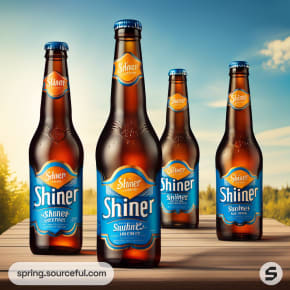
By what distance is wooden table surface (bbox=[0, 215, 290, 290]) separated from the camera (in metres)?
1.06

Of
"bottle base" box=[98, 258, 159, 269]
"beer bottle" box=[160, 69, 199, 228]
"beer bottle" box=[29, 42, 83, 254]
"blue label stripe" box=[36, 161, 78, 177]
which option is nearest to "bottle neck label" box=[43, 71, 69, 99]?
"beer bottle" box=[29, 42, 83, 254]

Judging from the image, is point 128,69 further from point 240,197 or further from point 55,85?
point 240,197

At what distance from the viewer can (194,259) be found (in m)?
1.31

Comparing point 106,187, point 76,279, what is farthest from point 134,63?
point 76,279

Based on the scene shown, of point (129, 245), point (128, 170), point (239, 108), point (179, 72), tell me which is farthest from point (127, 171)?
point (179, 72)

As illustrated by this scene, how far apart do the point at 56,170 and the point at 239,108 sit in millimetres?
699

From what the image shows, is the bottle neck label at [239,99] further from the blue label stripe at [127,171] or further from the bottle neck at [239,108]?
the blue label stripe at [127,171]

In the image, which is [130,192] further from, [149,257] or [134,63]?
[134,63]

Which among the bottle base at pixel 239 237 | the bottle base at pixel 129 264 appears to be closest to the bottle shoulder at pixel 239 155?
the bottle base at pixel 239 237

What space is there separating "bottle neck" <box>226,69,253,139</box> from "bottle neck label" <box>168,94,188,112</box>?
31 cm

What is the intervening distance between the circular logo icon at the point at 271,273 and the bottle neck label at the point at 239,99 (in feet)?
2.01

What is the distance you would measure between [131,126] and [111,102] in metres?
0.09

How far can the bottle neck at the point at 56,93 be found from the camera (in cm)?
138

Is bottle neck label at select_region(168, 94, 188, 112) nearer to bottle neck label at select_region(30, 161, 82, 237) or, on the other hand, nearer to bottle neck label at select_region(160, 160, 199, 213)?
bottle neck label at select_region(160, 160, 199, 213)
